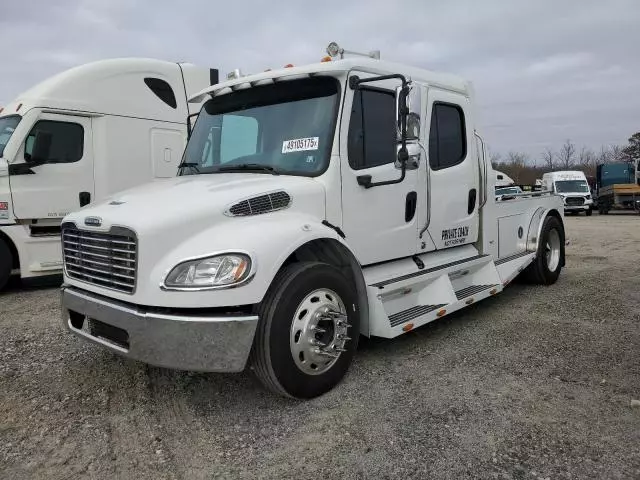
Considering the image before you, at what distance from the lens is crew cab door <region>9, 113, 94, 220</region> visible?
748 cm

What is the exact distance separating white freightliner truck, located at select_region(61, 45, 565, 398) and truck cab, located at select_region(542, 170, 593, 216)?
25.3 metres

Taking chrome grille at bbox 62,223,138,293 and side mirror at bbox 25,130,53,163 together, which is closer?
chrome grille at bbox 62,223,138,293

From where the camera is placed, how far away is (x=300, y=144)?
415cm

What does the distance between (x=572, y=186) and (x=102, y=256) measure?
30206mm

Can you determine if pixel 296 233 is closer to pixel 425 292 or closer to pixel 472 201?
pixel 425 292

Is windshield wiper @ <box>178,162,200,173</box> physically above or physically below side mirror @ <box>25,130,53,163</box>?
below

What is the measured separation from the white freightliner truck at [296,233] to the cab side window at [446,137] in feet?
0.07

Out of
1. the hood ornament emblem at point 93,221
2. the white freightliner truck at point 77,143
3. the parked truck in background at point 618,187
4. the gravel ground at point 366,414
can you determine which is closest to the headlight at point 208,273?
the hood ornament emblem at point 93,221


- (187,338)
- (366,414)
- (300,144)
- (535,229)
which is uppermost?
(300,144)

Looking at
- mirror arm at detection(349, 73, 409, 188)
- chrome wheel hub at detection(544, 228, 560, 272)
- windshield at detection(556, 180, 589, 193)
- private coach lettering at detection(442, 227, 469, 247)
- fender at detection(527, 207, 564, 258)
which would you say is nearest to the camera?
mirror arm at detection(349, 73, 409, 188)

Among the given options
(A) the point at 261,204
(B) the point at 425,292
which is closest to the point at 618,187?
(B) the point at 425,292

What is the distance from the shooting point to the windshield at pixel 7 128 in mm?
7550

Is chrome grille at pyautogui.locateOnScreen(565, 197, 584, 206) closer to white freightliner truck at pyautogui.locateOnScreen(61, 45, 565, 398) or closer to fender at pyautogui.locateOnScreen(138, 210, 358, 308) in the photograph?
white freightliner truck at pyautogui.locateOnScreen(61, 45, 565, 398)

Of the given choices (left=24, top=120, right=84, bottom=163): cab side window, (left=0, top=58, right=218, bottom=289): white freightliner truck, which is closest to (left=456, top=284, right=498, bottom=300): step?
(left=0, top=58, right=218, bottom=289): white freightliner truck
